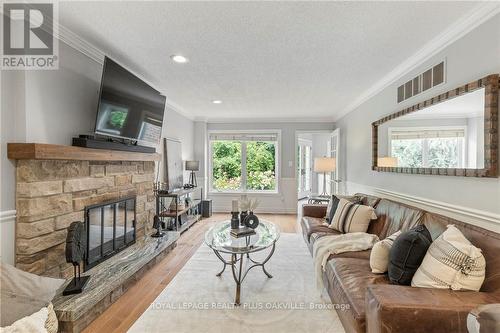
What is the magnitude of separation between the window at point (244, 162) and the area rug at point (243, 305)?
3499 millimetres

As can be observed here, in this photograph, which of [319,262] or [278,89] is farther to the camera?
[278,89]

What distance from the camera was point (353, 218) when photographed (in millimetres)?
2898

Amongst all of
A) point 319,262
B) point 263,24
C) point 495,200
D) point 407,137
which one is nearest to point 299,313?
point 319,262

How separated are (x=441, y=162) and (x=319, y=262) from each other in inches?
56.4

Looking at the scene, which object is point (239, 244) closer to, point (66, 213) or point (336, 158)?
point (66, 213)

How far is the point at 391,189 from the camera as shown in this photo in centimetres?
312

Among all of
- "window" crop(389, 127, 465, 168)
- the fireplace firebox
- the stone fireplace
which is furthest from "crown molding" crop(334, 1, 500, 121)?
the fireplace firebox

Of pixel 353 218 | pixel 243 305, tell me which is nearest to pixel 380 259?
pixel 353 218

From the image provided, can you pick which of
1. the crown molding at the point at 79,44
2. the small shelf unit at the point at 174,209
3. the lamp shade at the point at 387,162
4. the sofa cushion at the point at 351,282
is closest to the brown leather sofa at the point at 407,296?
the sofa cushion at the point at 351,282

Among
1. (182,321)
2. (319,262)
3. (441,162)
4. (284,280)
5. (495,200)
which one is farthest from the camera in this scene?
(284,280)

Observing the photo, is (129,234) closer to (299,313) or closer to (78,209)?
(78,209)

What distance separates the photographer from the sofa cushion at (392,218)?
7.35 ft

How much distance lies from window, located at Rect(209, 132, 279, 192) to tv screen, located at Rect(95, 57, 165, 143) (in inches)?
125

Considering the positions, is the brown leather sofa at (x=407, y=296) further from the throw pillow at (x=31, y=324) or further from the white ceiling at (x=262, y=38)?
the throw pillow at (x=31, y=324)
